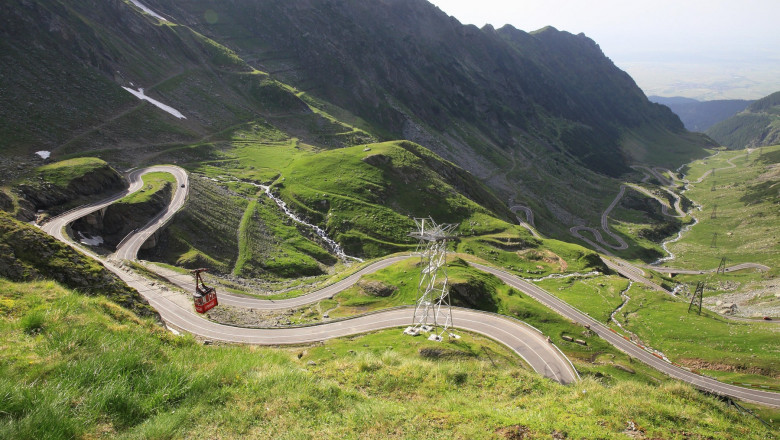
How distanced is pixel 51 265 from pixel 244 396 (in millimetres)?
16560

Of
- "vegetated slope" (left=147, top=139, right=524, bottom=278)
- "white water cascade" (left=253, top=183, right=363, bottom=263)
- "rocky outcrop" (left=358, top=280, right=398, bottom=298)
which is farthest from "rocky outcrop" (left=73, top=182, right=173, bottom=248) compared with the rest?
"rocky outcrop" (left=358, top=280, right=398, bottom=298)

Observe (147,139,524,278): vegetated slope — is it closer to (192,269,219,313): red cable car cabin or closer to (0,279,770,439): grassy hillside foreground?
(192,269,219,313): red cable car cabin

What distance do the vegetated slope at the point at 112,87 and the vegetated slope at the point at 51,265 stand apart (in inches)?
3325

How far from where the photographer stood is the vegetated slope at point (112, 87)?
106 m

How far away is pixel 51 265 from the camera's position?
2162 centimetres

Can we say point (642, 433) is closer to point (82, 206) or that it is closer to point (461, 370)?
point (461, 370)

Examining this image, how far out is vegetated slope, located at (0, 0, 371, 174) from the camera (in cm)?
10550

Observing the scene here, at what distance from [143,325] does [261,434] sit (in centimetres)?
1003

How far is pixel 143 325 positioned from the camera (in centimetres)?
1845

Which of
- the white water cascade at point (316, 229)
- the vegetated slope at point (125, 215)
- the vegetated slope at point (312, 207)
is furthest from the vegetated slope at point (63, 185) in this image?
the white water cascade at point (316, 229)

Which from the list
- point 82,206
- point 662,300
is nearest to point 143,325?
point 82,206

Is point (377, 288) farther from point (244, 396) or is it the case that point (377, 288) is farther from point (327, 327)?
point (244, 396)

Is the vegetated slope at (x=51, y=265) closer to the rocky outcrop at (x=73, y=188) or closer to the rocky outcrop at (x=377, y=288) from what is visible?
the rocky outcrop at (x=377, y=288)

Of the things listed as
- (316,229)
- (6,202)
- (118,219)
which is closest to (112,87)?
(118,219)
